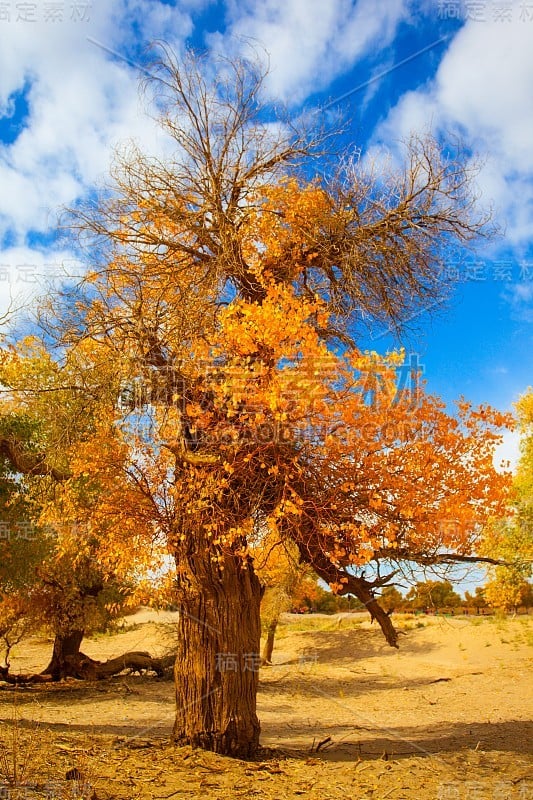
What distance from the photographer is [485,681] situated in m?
20.5

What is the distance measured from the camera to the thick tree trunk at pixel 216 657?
963 cm

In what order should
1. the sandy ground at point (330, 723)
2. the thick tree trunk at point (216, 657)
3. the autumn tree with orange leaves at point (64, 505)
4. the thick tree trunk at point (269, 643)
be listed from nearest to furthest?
the sandy ground at point (330, 723)
the thick tree trunk at point (216, 657)
the autumn tree with orange leaves at point (64, 505)
the thick tree trunk at point (269, 643)

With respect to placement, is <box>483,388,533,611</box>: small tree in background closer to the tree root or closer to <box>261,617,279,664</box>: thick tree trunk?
<box>261,617,279,664</box>: thick tree trunk

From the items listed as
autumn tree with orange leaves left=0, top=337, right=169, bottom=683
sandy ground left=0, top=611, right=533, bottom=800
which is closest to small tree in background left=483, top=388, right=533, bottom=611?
sandy ground left=0, top=611, right=533, bottom=800

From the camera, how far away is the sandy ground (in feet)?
26.7

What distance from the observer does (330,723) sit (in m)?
14.9

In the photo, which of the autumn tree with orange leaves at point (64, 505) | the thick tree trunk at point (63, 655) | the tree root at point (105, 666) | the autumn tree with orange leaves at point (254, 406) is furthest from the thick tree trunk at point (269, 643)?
the autumn tree with orange leaves at point (254, 406)

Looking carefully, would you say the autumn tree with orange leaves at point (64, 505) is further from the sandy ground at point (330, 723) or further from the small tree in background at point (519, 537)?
the small tree in background at point (519, 537)

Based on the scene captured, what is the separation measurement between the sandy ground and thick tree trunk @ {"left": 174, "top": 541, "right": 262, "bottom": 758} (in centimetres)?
39

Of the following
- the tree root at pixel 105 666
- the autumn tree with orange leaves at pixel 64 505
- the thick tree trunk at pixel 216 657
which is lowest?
the tree root at pixel 105 666

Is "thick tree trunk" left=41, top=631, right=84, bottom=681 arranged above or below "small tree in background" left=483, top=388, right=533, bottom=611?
below

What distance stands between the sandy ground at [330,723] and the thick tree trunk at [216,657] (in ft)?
1.27

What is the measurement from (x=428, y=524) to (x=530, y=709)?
35.4 ft

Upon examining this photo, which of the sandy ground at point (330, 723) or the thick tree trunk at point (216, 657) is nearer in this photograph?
the sandy ground at point (330, 723)
